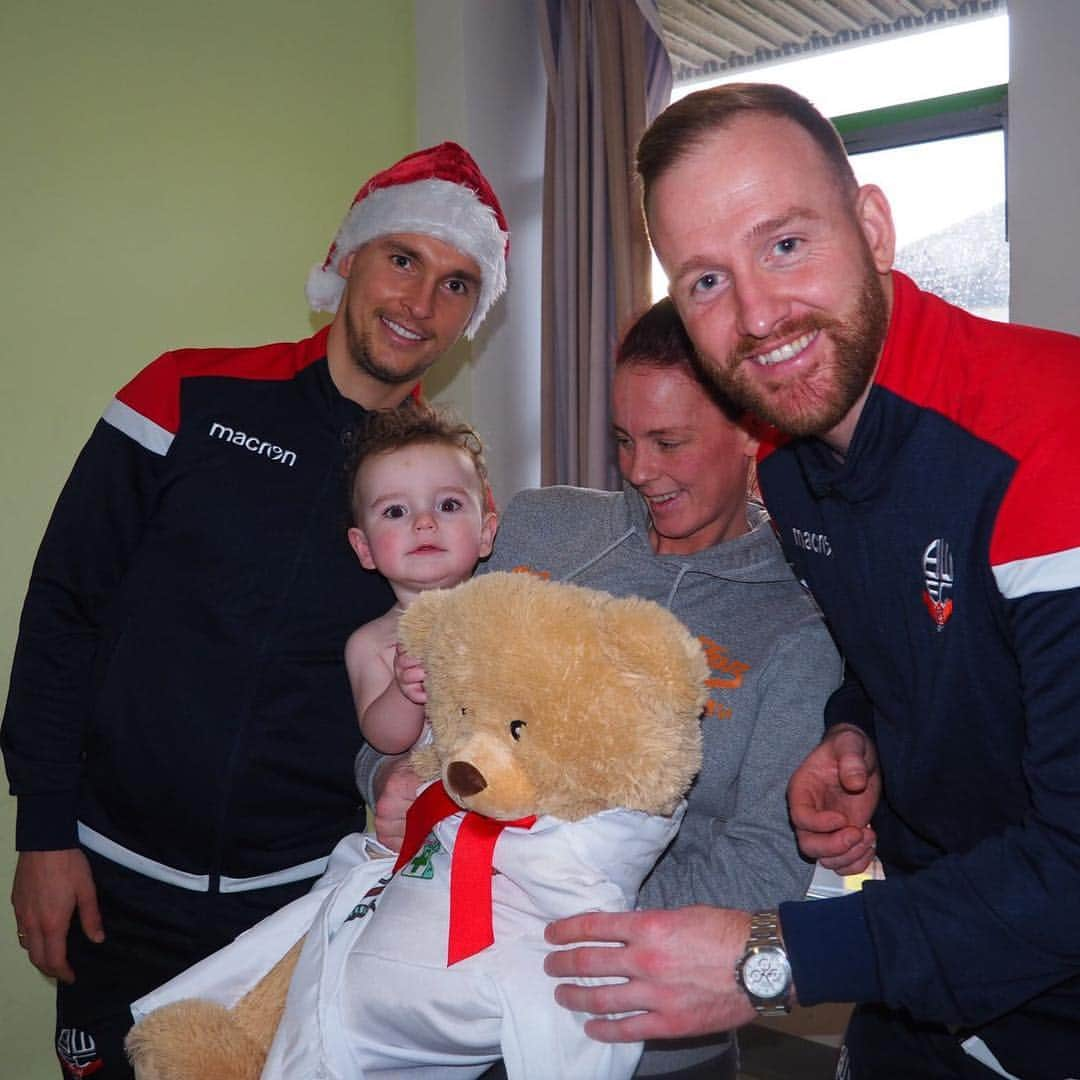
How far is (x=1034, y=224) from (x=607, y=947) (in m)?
2.25

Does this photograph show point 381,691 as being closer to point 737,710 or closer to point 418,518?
point 418,518

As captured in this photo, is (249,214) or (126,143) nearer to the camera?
(126,143)

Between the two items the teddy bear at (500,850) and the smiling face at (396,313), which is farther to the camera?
the smiling face at (396,313)

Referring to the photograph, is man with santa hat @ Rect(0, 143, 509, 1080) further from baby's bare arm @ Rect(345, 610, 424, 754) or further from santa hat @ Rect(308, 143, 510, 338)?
santa hat @ Rect(308, 143, 510, 338)

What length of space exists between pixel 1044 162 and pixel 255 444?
2.06 meters

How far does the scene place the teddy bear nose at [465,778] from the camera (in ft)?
3.88

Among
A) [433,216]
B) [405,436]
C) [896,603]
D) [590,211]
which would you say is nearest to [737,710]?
[896,603]

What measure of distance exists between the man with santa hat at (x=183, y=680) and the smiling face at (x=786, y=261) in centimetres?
83

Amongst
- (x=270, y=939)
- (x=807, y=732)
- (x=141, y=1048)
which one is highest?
(x=807, y=732)

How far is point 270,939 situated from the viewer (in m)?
1.44

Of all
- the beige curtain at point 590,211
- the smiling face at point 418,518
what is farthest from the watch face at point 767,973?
the beige curtain at point 590,211

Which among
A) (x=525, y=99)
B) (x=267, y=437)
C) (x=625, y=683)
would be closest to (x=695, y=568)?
(x=625, y=683)

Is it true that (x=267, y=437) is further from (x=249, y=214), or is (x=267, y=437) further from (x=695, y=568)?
(x=249, y=214)

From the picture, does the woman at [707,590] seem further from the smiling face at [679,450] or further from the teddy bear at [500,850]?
the teddy bear at [500,850]
